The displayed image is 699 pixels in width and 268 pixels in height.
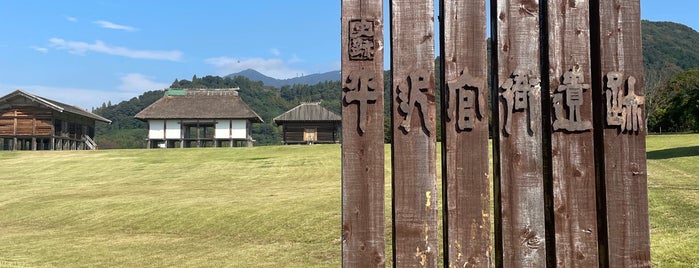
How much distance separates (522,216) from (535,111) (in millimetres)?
623

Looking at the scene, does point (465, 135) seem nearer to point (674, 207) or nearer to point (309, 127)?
point (674, 207)

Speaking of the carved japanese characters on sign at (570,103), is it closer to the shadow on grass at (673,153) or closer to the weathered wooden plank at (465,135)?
the weathered wooden plank at (465,135)

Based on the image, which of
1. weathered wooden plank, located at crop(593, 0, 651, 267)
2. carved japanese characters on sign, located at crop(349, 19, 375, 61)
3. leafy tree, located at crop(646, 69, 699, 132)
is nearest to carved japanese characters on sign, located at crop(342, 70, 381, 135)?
carved japanese characters on sign, located at crop(349, 19, 375, 61)

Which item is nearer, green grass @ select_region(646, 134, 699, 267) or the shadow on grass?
green grass @ select_region(646, 134, 699, 267)

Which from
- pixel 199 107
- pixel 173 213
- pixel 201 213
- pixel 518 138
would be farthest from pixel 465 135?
pixel 199 107

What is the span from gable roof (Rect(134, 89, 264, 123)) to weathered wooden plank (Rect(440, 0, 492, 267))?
4294 centimetres

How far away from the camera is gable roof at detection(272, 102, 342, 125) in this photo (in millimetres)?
48062

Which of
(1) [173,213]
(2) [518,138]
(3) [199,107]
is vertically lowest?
(1) [173,213]

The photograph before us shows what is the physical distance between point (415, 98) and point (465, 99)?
0.97 ft

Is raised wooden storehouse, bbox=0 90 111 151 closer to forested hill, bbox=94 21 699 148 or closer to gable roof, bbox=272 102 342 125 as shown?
gable roof, bbox=272 102 342 125

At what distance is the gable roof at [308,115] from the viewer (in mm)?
48062

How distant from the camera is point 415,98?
10.3 ft

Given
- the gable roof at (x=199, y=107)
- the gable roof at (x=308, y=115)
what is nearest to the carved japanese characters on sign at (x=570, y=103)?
the gable roof at (x=199, y=107)

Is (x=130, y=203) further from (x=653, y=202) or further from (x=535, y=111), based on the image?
(x=535, y=111)
